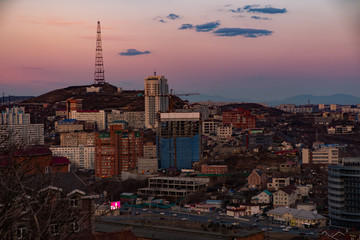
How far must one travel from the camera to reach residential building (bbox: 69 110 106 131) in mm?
35938

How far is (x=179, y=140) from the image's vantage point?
80.4ft

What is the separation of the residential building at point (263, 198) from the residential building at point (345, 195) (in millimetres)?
3532

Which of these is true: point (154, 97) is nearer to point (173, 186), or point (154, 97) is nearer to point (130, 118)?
point (130, 118)

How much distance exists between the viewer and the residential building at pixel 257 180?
61.6ft

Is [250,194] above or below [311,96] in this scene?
below

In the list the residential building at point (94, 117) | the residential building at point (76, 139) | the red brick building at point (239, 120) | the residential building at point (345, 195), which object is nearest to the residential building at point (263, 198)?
the residential building at point (345, 195)

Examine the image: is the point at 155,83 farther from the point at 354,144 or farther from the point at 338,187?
the point at 338,187

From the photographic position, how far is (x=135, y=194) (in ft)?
62.3

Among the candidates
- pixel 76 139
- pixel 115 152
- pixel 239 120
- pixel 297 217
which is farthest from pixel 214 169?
pixel 239 120

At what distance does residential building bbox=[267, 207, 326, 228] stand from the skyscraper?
69.8ft

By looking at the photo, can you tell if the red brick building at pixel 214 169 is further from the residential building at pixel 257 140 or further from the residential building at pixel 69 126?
the residential building at pixel 69 126

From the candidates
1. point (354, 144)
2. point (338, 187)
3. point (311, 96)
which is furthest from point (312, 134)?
Answer: point (311, 96)

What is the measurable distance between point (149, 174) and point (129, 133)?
307cm

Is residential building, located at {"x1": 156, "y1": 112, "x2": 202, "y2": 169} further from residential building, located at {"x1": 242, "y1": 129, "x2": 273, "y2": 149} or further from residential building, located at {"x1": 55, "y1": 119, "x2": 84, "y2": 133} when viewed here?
residential building, located at {"x1": 55, "y1": 119, "x2": 84, "y2": 133}
